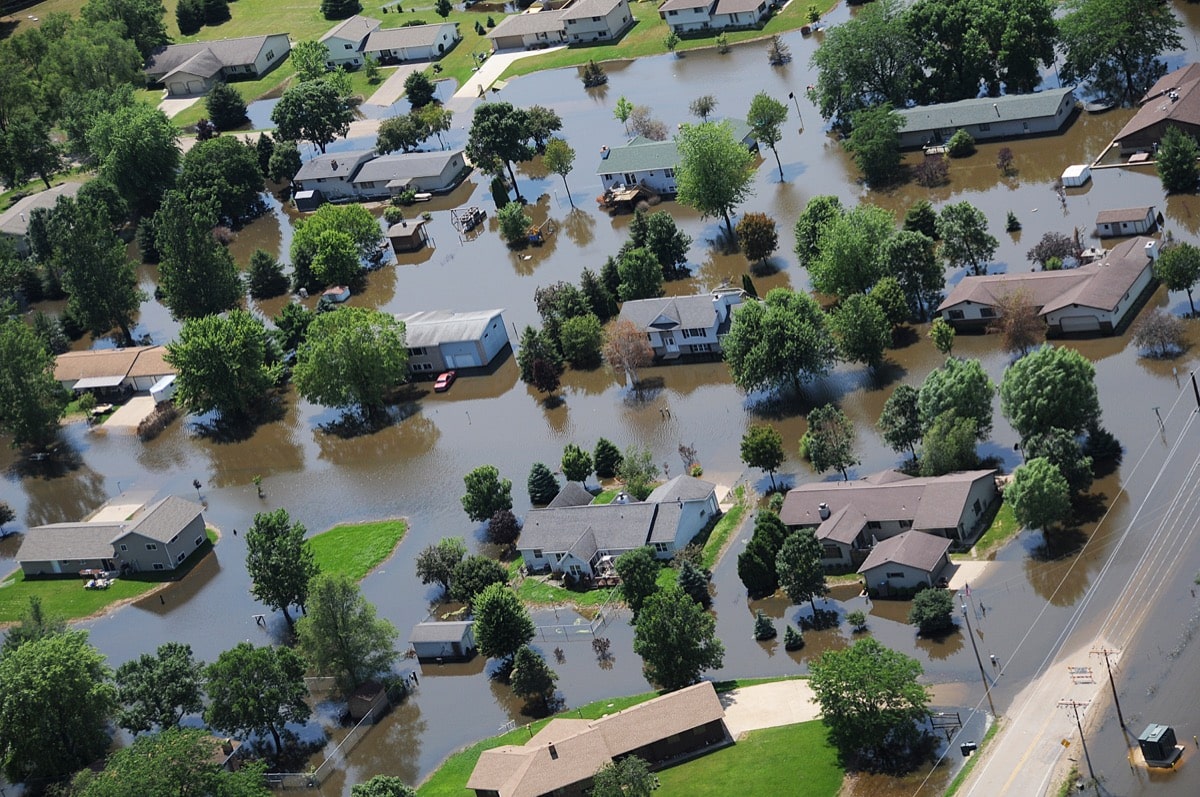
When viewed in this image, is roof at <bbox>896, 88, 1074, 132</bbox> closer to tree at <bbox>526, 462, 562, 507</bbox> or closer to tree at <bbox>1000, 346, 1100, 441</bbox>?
tree at <bbox>1000, 346, 1100, 441</bbox>

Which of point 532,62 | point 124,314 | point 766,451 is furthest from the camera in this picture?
point 532,62

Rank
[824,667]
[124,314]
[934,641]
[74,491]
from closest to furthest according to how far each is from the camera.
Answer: [824,667], [934,641], [74,491], [124,314]

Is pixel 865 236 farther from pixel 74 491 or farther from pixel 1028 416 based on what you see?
pixel 74 491

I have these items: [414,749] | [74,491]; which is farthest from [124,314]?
[414,749]

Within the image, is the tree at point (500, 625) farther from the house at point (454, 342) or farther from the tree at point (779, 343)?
the house at point (454, 342)

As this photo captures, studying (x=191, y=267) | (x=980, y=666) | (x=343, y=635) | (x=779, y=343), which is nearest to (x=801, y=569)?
(x=980, y=666)

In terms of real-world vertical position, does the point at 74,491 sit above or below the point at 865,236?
below

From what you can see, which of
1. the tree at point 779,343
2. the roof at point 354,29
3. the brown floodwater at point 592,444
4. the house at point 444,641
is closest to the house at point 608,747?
the brown floodwater at point 592,444

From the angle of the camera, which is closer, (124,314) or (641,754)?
(641,754)

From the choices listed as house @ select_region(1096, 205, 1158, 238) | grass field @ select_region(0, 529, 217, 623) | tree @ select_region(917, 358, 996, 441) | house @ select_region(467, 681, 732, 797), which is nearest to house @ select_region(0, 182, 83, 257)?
grass field @ select_region(0, 529, 217, 623)
